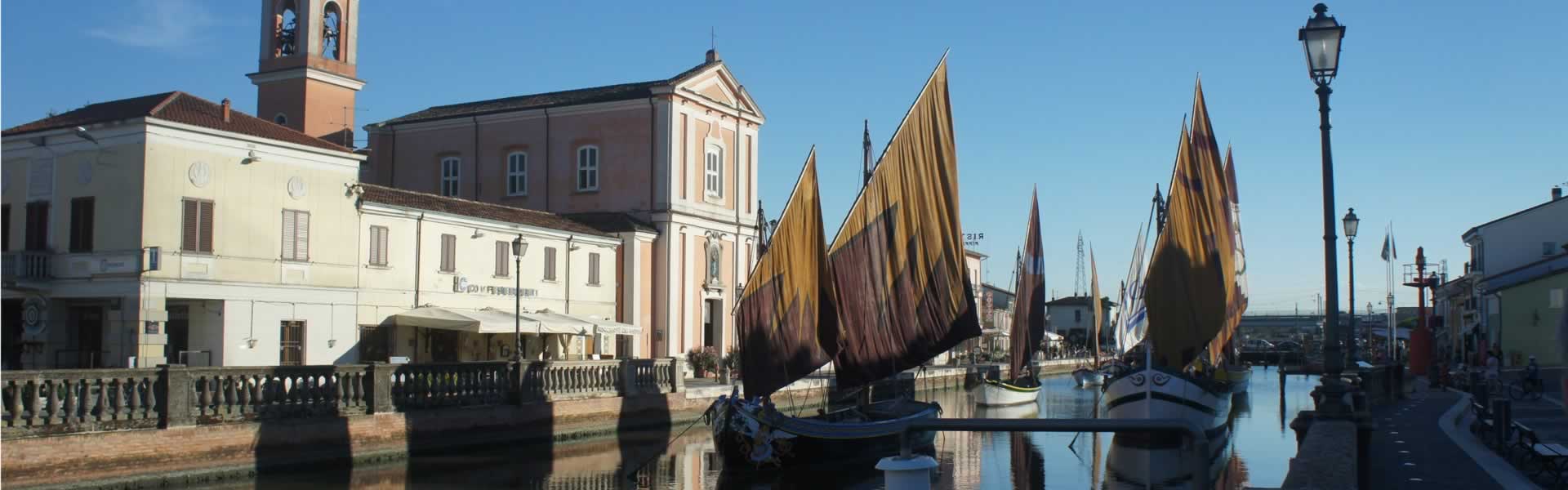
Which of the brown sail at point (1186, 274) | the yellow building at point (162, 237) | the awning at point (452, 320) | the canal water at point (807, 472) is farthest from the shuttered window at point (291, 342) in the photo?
the brown sail at point (1186, 274)

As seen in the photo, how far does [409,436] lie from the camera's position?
28.0 metres

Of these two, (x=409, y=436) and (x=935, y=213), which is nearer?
(x=409, y=436)

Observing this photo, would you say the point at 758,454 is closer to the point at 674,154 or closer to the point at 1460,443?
the point at 1460,443

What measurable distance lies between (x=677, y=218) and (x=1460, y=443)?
99.7 ft

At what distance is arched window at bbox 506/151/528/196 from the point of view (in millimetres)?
51094

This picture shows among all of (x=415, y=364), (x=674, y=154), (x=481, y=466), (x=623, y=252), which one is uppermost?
(x=674, y=154)

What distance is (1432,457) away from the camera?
20.2 metres

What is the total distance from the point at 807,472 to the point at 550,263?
17467 millimetres

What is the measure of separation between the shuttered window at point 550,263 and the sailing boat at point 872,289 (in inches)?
504

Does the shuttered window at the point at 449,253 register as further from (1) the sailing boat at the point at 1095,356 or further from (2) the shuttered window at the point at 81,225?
(1) the sailing boat at the point at 1095,356

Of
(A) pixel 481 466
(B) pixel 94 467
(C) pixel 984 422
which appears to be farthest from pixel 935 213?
(C) pixel 984 422

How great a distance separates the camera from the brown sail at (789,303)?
28797mm

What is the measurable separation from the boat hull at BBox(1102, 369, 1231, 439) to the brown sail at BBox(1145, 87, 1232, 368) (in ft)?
1.77

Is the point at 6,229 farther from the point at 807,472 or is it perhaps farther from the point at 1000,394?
the point at 1000,394
